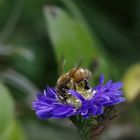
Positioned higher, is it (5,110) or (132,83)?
(132,83)

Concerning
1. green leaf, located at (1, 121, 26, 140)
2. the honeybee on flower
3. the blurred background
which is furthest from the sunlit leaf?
the honeybee on flower

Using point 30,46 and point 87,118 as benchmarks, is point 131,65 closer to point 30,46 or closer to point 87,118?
point 30,46

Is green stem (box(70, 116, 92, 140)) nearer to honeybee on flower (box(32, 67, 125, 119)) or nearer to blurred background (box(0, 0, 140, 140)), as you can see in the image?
honeybee on flower (box(32, 67, 125, 119))

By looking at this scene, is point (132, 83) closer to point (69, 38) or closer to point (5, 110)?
point (69, 38)

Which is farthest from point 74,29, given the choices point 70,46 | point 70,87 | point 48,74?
point 70,87

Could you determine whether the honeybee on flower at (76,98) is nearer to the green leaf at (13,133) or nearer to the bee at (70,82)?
the bee at (70,82)

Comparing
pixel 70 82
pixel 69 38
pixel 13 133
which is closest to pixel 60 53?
pixel 69 38

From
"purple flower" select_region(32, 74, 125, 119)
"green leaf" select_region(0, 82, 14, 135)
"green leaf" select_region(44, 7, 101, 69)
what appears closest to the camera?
"purple flower" select_region(32, 74, 125, 119)

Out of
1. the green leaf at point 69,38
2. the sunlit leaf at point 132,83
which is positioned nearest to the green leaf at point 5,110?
the green leaf at point 69,38
